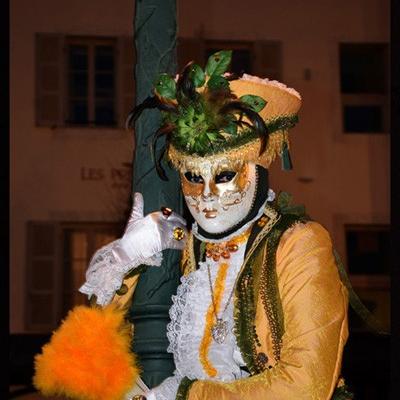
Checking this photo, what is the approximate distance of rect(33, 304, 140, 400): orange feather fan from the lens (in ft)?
16.2

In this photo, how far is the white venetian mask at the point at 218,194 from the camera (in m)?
5.01

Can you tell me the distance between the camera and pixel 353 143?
17594 millimetres

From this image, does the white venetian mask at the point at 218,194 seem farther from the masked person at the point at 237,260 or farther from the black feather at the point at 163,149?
the black feather at the point at 163,149

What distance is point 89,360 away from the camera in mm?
4977

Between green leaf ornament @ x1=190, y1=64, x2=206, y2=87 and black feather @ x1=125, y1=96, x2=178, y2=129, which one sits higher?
green leaf ornament @ x1=190, y1=64, x2=206, y2=87

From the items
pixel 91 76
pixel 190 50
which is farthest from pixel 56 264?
pixel 190 50

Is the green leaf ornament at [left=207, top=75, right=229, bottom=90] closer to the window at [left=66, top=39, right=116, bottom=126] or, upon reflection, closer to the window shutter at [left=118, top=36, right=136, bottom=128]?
the window shutter at [left=118, top=36, right=136, bottom=128]

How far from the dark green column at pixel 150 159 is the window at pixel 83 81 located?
1163 cm

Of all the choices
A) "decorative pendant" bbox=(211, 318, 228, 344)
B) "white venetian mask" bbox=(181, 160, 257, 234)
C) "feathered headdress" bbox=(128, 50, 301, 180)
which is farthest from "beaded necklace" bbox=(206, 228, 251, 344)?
"feathered headdress" bbox=(128, 50, 301, 180)

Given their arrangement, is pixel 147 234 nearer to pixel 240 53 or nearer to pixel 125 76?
pixel 125 76

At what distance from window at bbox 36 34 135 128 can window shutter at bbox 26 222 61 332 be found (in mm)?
1390

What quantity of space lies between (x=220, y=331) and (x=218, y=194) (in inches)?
20.4

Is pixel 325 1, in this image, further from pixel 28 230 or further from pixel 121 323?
pixel 121 323

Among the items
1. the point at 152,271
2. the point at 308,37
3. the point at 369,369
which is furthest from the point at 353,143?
the point at 152,271
